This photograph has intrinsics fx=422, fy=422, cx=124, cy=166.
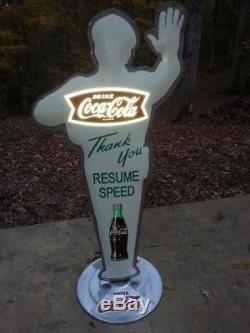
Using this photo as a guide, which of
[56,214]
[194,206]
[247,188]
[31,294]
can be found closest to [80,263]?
[31,294]

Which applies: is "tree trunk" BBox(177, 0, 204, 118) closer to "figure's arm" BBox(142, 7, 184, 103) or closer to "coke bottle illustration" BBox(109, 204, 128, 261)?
"figure's arm" BBox(142, 7, 184, 103)

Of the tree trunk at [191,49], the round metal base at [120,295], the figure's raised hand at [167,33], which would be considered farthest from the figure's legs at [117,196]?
the tree trunk at [191,49]

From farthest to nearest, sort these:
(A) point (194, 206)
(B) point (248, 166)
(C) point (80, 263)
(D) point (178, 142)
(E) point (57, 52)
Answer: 1. (E) point (57, 52)
2. (D) point (178, 142)
3. (B) point (248, 166)
4. (A) point (194, 206)
5. (C) point (80, 263)

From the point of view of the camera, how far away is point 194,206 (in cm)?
531

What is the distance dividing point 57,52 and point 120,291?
8889 mm

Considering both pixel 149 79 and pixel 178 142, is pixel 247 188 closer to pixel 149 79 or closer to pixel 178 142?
pixel 178 142

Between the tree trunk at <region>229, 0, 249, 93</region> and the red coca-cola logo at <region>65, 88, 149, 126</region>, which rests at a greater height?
the red coca-cola logo at <region>65, 88, 149, 126</region>

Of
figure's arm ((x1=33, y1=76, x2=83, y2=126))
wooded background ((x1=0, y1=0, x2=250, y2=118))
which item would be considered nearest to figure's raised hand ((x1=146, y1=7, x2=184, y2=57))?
figure's arm ((x1=33, y1=76, x2=83, y2=126))

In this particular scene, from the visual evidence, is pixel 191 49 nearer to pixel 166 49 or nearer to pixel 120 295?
pixel 166 49

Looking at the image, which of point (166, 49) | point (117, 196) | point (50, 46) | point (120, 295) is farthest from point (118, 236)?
point (50, 46)

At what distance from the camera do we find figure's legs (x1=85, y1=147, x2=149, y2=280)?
11.2 ft

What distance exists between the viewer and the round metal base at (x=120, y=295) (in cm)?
375

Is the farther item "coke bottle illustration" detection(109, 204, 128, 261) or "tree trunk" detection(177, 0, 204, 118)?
"tree trunk" detection(177, 0, 204, 118)

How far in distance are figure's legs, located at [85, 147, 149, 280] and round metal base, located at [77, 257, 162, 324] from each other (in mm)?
256
